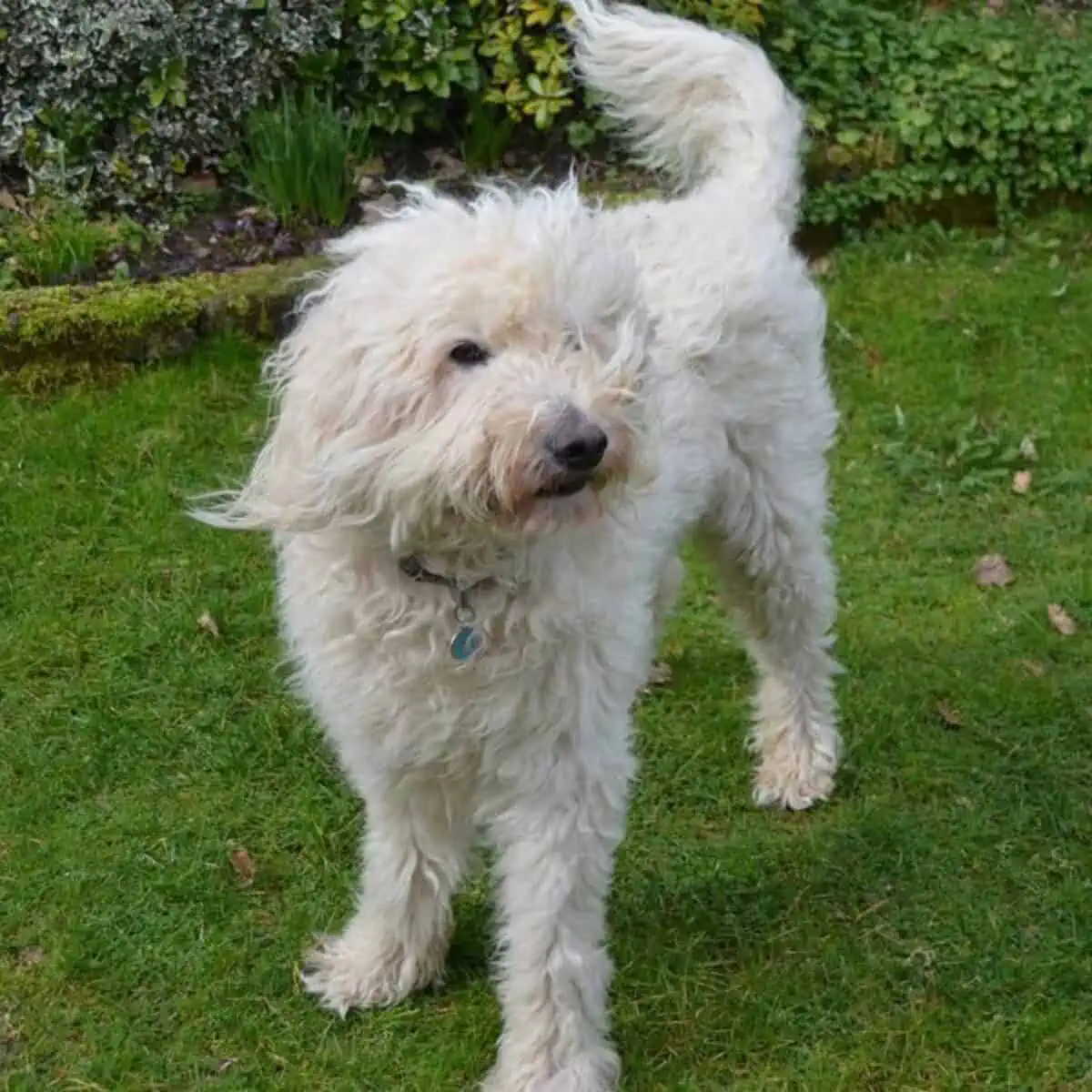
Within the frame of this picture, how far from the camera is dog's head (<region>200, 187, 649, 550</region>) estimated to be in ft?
7.95

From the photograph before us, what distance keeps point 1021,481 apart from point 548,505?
312 centimetres

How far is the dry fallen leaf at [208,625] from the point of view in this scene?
174 inches

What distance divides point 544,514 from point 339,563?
1.53ft

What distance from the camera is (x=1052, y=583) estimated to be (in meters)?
4.75

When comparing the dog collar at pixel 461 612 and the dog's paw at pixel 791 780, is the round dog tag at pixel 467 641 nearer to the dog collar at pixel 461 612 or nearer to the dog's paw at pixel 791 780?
the dog collar at pixel 461 612

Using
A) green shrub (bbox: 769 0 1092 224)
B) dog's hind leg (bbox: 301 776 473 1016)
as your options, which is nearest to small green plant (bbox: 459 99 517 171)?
green shrub (bbox: 769 0 1092 224)

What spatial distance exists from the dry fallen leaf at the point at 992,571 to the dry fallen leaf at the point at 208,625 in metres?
2.21

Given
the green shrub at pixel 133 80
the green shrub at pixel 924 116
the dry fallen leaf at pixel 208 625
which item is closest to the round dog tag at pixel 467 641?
the dry fallen leaf at pixel 208 625

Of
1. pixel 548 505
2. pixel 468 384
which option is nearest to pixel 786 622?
pixel 548 505

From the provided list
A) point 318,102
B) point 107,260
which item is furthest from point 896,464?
point 107,260

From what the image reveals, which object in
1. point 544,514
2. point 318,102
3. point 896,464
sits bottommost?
point 896,464

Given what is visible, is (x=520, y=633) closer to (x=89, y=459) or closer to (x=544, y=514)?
(x=544, y=514)

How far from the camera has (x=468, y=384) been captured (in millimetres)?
2461

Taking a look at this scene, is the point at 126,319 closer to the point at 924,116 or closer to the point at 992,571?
the point at 992,571
